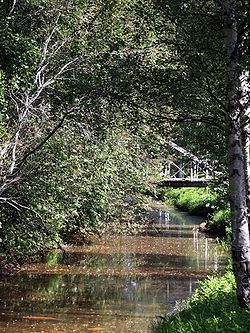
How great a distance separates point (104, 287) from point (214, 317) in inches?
350

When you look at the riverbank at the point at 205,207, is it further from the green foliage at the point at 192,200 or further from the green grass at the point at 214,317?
the green grass at the point at 214,317

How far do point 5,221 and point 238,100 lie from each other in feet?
26.0

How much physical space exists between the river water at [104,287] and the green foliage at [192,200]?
15709mm

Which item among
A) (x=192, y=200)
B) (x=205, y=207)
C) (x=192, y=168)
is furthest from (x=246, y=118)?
(x=192, y=200)

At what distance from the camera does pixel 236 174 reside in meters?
8.77

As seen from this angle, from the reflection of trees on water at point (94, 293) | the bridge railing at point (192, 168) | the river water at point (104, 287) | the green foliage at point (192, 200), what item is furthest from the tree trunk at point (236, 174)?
the green foliage at point (192, 200)

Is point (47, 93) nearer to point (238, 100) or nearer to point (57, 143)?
point (57, 143)

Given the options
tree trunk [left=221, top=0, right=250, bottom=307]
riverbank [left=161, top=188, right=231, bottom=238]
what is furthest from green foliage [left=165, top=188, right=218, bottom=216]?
tree trunk [left=221, top=0, right=250, bottom=307]

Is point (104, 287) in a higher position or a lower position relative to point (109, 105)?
lower

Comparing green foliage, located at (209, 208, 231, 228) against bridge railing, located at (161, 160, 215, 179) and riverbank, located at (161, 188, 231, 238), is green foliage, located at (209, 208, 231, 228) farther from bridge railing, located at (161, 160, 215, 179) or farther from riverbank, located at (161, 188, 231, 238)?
bridge railing, located at (161, 160, 215, 179)

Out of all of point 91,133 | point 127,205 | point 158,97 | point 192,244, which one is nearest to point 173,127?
point 158,97

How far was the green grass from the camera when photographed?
7940mm

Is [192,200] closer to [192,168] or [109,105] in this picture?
[192,168]

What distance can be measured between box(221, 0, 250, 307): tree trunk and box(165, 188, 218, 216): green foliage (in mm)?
30850
